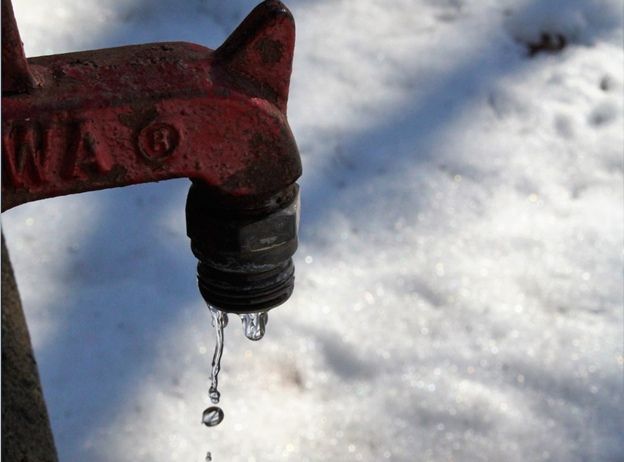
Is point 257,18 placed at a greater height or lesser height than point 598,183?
greater

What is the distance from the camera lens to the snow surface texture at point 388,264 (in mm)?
1552

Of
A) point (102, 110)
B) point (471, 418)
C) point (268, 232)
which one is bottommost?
point (471, 418)

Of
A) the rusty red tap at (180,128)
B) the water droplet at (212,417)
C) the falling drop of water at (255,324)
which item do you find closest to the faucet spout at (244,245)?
the rusty red tap at (180,128)

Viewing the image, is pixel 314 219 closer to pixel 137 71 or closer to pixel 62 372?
pixel 62 372

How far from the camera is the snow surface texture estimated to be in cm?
155

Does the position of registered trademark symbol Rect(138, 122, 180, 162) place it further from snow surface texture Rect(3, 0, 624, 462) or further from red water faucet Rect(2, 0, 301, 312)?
snow surface texture Rect(3, 0, 624, 462)

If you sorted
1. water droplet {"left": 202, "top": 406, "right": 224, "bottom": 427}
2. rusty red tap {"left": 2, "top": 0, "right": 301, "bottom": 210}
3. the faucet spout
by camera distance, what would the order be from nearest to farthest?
rusty red tap {"left": 2, "top": 0, "right": 301, "bottom": 210}
the faucet spout
water droplet {"left": 202, "top": 406, "right": 224, "bottom": 427}

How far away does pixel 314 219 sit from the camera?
1.87m

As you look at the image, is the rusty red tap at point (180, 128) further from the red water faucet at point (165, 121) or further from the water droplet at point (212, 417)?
the water droplet at point (212, 417)

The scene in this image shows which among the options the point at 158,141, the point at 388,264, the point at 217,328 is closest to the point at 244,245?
the point at 158,141

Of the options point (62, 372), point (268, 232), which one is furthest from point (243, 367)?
point (268, 232)

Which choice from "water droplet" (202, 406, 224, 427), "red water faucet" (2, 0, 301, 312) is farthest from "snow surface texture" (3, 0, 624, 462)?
"red water faucet" (2, 0, 301, 312)

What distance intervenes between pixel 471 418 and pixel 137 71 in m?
0.89

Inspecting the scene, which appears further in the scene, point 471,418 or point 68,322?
point 68,322
